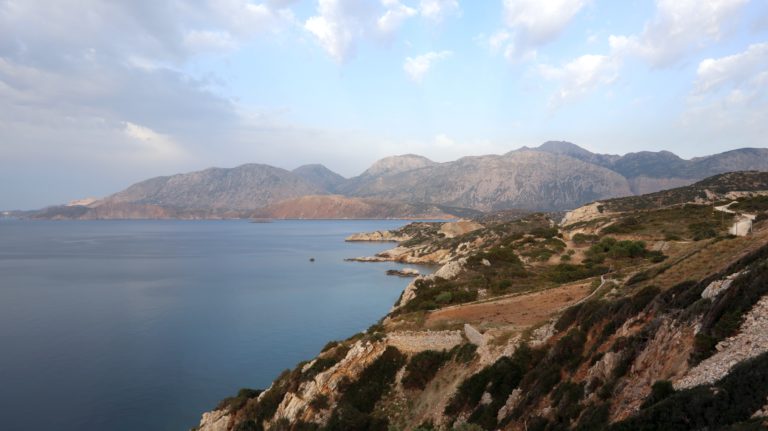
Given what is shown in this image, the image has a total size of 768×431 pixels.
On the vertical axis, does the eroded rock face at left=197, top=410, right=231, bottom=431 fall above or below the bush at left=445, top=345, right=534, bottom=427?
below

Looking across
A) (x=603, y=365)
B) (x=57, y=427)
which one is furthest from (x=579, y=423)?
(x=57, y=427)

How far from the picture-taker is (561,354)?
54.8 feet

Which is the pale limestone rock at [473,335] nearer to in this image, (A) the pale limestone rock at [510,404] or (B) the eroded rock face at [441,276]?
(A) the pale limestone rock at [510,404]

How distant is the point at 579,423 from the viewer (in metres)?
12.4

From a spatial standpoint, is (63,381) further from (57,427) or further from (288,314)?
(288,314)

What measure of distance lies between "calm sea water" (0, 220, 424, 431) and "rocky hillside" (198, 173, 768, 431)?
1165 cm

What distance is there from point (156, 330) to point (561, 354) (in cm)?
5198

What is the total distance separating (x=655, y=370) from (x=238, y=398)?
2563 centimetres

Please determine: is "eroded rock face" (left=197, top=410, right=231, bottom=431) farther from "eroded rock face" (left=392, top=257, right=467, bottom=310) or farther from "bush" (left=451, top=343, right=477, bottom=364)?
"eroded rock face" (left=392, top=257, right=467, bottom=310)

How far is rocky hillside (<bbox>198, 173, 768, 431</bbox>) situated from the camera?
10.5m

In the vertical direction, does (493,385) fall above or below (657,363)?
below

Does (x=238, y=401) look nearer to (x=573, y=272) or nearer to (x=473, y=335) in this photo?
(x=473, y=335)

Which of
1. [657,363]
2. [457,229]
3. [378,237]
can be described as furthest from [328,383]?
[378,237]

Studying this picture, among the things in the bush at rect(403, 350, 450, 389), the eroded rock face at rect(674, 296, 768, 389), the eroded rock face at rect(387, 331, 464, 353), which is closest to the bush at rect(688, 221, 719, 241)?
the eroded rock face at rect(387, 331, 464, 353)
